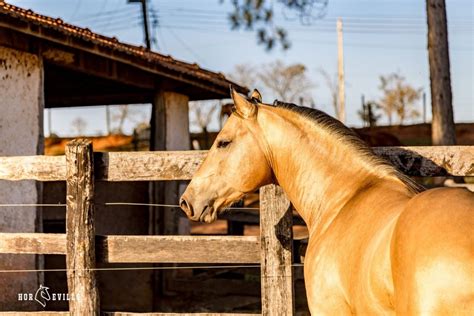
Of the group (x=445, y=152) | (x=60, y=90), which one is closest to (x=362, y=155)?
(x=445, y=152)

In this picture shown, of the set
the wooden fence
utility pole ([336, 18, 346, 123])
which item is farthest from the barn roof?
utility pole ([336, 18, 346, 123])

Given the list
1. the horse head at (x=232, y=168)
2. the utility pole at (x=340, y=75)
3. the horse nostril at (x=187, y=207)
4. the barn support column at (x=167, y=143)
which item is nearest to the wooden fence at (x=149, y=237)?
the horse head at (x=232, y=168)

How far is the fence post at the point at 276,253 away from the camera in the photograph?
16.2ft

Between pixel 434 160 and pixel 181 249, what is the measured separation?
1.81m

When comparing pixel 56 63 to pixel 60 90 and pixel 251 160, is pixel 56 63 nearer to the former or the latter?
pixel 60 90

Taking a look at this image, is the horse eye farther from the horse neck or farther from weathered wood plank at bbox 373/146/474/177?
weathered wood plank at bbox 373/146/474/177

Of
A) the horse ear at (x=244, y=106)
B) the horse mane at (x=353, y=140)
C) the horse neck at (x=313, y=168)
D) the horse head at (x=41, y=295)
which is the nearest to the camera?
the horse mane at (x=353, y=140)

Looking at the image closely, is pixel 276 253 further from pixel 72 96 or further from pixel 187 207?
pixel 72 96

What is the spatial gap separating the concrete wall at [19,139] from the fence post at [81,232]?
7.58 ft

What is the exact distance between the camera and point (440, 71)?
37.6 feet

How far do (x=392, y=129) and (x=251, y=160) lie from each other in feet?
92.1

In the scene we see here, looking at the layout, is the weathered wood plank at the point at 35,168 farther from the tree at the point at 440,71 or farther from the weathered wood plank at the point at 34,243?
the tree at the point at 440,71

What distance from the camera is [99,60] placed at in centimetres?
929

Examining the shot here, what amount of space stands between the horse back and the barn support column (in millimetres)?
7504
